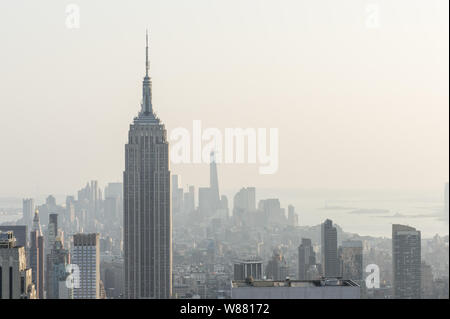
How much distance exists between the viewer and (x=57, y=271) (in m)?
11.8

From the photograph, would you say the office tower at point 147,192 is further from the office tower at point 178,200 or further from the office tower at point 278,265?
the office tower at point 278,265

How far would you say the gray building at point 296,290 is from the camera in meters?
3.62

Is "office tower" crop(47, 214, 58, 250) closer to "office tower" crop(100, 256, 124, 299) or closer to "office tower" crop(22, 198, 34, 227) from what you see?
"office tower" crop(22, 198, 34, 227)

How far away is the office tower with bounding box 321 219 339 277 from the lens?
10.7 m

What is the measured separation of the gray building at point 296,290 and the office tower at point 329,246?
20.4 ft

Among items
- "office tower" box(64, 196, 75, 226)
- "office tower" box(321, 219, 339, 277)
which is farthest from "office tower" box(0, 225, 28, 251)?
"office tower" box(321, 219, 339, 277)

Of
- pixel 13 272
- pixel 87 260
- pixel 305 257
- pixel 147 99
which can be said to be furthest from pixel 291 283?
pixel 147 99

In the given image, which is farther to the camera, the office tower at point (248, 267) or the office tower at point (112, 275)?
the office tower at point (112, 275)

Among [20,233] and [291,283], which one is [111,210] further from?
[291,283]


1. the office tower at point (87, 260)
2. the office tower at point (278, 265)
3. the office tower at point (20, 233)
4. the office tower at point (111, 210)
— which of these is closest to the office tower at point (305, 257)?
the office tower at point (278, 265)

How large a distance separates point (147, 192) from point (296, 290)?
18110 mm

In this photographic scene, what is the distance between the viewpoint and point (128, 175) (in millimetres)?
22359

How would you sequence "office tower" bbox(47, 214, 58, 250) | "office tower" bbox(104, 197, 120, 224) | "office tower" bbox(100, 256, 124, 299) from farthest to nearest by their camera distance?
1. "office tower" bbox(104, 197, 120, 224)
2. "office tower" bbox(100, 256, 124, 299)
3. "office tower" bbox(47, 214, 58, 250)

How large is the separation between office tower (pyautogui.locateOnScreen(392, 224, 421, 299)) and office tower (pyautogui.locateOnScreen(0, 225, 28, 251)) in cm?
591
